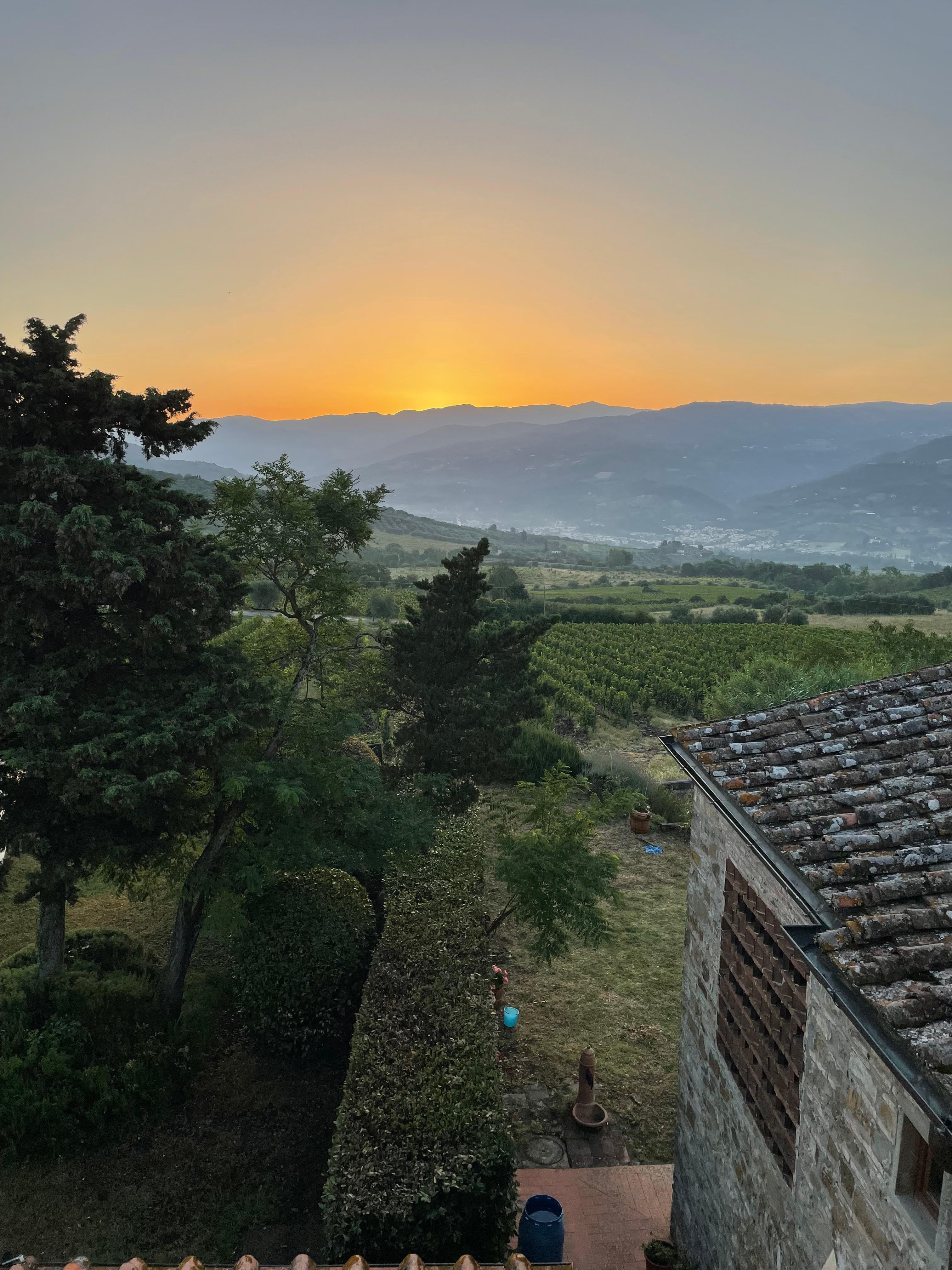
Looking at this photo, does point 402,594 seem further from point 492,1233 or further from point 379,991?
point 492,1233

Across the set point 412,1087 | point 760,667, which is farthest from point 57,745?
point 760,667

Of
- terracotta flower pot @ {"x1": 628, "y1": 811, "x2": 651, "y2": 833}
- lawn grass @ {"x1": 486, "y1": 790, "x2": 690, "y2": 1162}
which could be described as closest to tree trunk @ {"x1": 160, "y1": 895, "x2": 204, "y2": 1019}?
lawn grass @ {"x1": 486, "y1": 790, "x2": 690, "y2": 1162}

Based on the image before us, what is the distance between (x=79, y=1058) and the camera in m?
8.98

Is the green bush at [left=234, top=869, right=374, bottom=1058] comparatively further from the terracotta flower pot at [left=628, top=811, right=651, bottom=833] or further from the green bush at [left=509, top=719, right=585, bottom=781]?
the green bush at [left=509, top=719, right=585, bottom=781]

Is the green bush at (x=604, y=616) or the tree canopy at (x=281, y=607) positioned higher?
the tree canopy at (x=281, y=607)

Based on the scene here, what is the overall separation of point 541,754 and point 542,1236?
51.2 ft

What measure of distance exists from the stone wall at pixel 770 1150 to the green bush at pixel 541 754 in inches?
558

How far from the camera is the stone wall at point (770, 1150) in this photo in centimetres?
329

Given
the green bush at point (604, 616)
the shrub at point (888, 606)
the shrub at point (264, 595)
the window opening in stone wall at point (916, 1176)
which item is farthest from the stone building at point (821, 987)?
the shrub at point (888, 606)

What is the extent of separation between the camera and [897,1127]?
318 cm

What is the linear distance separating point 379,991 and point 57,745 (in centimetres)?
457

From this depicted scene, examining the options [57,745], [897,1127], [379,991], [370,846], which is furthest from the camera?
[370,846]

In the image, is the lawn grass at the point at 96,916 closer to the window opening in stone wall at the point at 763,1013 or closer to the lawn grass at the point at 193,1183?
the lawn grass at the point at 193,1183

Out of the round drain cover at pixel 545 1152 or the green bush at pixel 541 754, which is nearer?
the round drain cover at pixel 545 1152
